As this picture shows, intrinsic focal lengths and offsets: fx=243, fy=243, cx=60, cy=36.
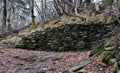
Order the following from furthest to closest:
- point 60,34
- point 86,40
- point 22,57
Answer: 1. point 60,34
2. point 86,40
3. point 22,57

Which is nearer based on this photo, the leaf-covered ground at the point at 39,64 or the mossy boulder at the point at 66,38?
the leaf-covered ground at the point at 39,64

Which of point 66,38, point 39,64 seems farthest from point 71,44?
point 39,64

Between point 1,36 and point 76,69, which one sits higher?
point 76,69

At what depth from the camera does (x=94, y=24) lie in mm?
13734

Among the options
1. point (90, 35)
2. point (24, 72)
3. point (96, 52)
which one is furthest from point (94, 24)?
point (24, 72)

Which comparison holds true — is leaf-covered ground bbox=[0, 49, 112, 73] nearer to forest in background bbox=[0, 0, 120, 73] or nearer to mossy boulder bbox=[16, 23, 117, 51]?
forest in background bbox=[0, 0, 120, 73]

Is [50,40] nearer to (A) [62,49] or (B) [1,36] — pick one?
(A) [62,49]

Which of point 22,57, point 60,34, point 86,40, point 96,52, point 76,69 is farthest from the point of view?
point 60,34

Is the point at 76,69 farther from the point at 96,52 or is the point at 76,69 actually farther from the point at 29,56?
the point at 29,56

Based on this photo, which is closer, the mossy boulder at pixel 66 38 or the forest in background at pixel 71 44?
the forest in background at pixel 71 44

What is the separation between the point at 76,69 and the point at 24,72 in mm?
1996

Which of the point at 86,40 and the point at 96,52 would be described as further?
the point at 86,40

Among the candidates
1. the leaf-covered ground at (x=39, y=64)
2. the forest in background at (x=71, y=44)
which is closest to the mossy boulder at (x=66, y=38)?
the forest in background at (x=71, y=44)

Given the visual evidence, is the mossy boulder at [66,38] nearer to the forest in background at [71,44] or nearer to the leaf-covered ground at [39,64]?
the forest in background at [71,44]
